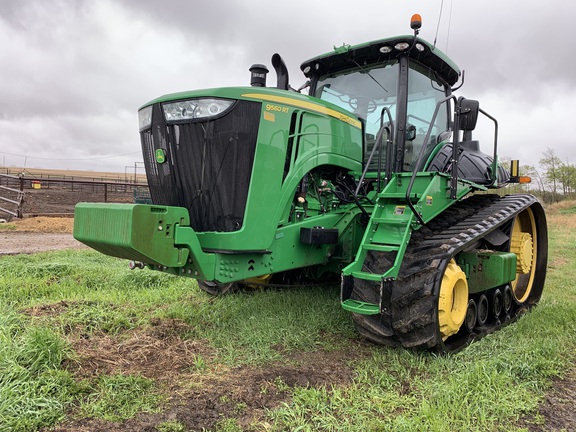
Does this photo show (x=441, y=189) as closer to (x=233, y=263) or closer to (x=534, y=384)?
(x=534, y=384)

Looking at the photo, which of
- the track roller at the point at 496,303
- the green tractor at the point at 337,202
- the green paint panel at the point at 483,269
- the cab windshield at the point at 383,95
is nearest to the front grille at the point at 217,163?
the green tractor at the point at 337,202

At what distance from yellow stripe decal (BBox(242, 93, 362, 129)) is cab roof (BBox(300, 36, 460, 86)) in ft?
2.28

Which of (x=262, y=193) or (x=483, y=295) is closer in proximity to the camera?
(x=262, y=193)

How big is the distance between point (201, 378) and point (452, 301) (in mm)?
2127

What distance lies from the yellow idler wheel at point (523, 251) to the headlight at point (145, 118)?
158 inches

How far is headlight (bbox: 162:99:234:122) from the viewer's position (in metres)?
3.33

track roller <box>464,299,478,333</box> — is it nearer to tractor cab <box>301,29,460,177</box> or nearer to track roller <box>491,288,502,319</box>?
track roller <box>491,288,502,319</box>

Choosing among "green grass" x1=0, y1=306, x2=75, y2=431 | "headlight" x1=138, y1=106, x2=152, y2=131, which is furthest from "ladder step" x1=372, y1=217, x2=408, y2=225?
"green grass" x1=0, y1=306, x2=75, y2=431

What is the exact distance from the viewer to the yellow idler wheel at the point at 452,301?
3488 millimetres

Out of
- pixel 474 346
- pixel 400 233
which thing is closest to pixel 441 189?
pixel 400 233

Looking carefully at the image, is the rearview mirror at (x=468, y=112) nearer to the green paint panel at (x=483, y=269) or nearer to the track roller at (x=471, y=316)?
the green paint panel at (x=483, y=269)

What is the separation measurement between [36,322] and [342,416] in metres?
2.66

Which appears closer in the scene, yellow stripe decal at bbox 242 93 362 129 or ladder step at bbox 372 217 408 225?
yellow stripe decal at bbox 242 93 362 129

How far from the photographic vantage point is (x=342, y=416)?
104 inches
